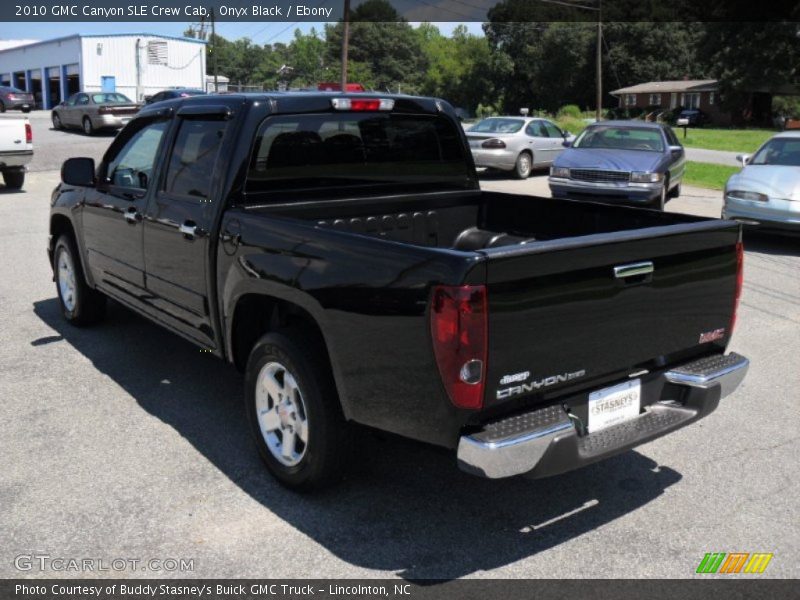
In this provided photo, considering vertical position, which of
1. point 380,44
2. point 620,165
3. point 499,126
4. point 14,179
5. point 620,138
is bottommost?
point 14,179

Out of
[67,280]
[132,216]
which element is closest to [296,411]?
[132,216]

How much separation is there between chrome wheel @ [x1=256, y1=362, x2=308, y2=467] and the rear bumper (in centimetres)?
102

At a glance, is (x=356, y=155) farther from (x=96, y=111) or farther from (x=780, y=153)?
(x=96, y=111)

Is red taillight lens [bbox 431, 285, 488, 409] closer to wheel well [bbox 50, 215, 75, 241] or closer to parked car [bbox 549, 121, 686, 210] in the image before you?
wheel well [bbox 50, 215, 75, 241]

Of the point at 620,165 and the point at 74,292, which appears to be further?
the point at 620,165

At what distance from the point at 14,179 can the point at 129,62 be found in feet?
136

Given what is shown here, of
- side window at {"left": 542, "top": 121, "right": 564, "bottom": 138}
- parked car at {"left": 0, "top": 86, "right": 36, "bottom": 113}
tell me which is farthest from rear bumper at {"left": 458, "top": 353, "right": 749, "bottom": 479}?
parked car at {"left": 0, "top": 86, "right": 36, "bottom": 113}

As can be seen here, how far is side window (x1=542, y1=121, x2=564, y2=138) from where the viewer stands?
862 inches

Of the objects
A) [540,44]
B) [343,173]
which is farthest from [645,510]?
[540,44]

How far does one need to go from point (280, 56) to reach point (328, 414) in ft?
488

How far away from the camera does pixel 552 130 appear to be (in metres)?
22.2

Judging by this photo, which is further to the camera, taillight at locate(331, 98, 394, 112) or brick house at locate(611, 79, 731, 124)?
brick house at locate(611, 79, 731, 124)

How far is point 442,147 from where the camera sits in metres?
5.21

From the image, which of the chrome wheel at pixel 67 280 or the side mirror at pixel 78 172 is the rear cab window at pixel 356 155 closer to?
the side mirror at pixel 78 172
